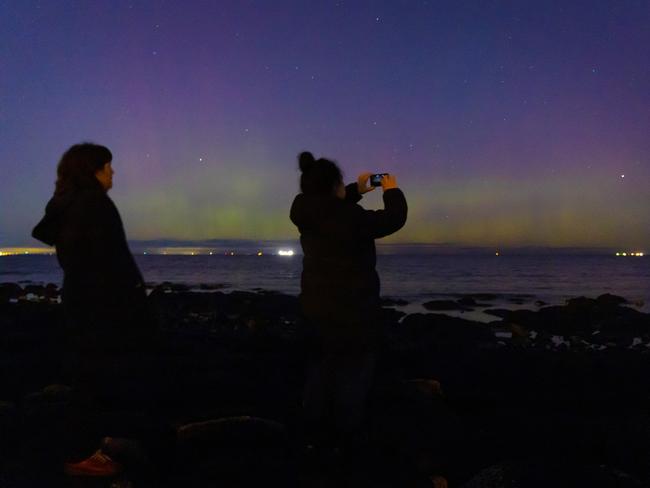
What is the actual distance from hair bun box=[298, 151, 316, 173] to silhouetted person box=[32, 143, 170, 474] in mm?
1346

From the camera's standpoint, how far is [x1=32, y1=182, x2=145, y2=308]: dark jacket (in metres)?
3.18

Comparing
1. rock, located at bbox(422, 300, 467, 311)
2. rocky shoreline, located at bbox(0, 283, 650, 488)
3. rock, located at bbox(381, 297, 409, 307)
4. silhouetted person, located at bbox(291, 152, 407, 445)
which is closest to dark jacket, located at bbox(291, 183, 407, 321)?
silhouetted person, located at bbox(291, 152, 407, 445)

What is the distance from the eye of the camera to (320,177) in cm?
380

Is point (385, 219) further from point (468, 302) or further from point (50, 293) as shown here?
point (50, 293)

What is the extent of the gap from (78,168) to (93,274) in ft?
2.22

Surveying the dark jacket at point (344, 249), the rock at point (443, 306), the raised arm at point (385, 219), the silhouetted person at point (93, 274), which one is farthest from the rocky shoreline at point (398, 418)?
the rock at point (443, 306)

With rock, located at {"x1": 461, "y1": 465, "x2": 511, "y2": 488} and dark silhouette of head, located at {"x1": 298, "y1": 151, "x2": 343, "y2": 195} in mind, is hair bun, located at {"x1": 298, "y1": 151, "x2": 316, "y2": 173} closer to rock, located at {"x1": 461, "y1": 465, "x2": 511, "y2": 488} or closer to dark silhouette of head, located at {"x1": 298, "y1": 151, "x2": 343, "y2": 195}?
dark silhouette of head, located at {"x1": 298, "y1": 151, "x2": 343, "y2": 195}

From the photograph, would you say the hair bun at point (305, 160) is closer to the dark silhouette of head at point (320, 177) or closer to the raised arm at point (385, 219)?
the dark silhouette of head at point (320, 177)

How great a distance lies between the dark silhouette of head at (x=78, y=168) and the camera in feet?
10.8

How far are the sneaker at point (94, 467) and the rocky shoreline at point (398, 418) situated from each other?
0.08m

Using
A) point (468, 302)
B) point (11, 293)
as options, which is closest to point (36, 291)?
point (11, 293)

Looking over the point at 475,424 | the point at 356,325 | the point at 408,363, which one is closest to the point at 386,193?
the point at 356,325

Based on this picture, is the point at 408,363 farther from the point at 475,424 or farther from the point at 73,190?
the point at 73,190

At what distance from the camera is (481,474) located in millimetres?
3658
